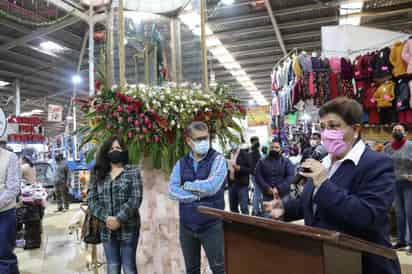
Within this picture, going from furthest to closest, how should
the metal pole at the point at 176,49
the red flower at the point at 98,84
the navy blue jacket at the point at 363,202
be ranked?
the metal pole at the point at 176,49 < the red flower at the point at 98,84 < the navy blue jacket at the point at 363,202

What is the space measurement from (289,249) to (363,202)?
36 cm

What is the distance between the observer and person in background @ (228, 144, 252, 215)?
6059mm

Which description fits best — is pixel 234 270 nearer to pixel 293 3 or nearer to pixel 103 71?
pixel 103 71

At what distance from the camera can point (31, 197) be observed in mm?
5773

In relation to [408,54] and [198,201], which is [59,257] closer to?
[198,201]

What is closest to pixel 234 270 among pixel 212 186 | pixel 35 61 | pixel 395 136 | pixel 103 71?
pixel 212 186

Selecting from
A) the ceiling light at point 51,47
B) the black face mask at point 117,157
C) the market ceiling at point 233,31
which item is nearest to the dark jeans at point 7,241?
the black face mask at point 117,157

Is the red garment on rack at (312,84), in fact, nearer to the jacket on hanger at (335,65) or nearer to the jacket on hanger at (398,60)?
the jacket on hanger at (335,65)

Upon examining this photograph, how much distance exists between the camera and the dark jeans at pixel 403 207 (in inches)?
177

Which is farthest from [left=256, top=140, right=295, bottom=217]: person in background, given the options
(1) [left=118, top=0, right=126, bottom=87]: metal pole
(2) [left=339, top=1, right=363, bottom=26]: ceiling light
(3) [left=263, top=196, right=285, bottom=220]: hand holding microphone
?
(2) [left=339, top=1, right=363, bottom=26]: ceiling light

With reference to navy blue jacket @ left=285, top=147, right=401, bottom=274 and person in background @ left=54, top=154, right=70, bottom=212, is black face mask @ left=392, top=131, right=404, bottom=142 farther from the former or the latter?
person in background @ left=54, top=154, right=70, bottom=212

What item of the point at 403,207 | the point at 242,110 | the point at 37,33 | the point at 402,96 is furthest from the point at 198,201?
the point at 37,33

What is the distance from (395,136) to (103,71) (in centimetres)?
344

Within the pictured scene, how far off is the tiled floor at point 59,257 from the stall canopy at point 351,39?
11.2ft
